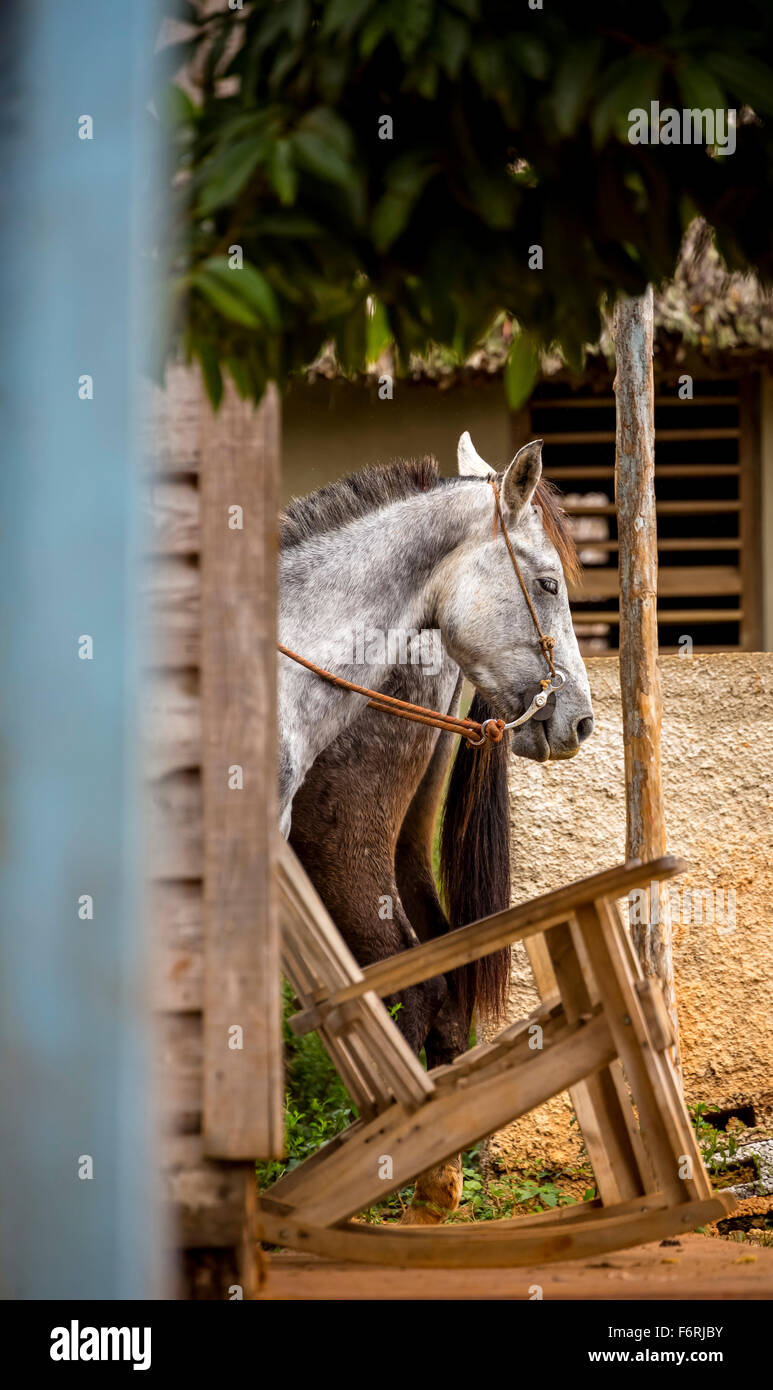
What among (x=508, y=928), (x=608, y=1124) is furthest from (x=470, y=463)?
(x=608, y=1124)

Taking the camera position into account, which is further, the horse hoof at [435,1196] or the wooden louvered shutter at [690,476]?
the wooden louvered shutter at [690,476]

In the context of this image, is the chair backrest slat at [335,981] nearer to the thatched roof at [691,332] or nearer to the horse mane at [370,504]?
the horse mane at [370,504]

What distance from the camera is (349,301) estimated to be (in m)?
2.06

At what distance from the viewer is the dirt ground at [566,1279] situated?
261 cm

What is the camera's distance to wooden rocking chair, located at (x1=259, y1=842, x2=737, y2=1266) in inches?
111

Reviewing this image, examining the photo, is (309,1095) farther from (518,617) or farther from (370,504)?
(370,504)

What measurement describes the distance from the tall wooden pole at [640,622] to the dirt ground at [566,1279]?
1.81 meters

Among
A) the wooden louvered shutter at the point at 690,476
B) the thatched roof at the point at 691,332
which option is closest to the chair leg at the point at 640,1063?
the wooden louvered shutter at the point at 690,476

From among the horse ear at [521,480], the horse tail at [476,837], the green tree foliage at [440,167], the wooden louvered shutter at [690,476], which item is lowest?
the horse tail at [476,837]

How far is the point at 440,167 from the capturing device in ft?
6.10

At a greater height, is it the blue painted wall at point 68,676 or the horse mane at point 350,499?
the horse mane at point 350,499

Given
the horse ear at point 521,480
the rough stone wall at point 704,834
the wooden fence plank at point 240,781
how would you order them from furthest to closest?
the rough stone wall at point 704,834
the horse ear at point 521,480
the wooden fence plank at point 240,781

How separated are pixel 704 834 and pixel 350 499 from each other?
6.89 ft
